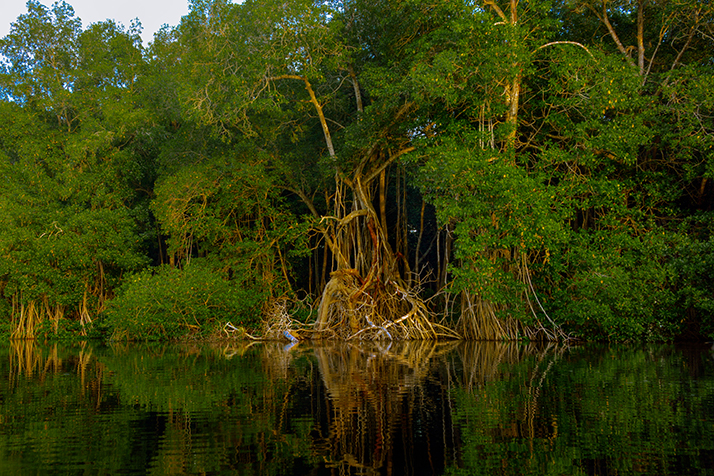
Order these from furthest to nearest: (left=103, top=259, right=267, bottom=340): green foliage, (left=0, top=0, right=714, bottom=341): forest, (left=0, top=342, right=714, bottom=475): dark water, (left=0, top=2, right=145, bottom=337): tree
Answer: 1. (left=0, top=2, right=145, bottom=337): tree
2. (left=103, top=259, right=267, bottom=340): green foliage
3. (left=0, top=0, right=714, bottom=341): forest
4. (left=0, top=342, right=714, bottom=475): dark water

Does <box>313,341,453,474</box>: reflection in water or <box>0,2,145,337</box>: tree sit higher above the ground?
<box>0,2,145,337</box>: tree

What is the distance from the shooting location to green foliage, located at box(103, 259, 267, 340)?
54.2 feet

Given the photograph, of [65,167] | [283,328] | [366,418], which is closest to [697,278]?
[283,328]

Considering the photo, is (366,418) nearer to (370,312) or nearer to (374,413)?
(374,413)

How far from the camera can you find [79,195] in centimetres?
2108

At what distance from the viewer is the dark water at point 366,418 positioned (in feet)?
11.9

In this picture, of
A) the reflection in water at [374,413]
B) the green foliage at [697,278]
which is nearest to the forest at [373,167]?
the green foliage at [697,278]

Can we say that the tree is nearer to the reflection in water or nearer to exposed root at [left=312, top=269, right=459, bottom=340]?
exposed root at [left=312, top=269, right=459, bottom=340]

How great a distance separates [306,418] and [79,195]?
1833 cm

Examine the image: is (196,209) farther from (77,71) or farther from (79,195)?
(77,71)

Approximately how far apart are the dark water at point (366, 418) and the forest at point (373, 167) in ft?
14.4

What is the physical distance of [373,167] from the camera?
17.4 meters

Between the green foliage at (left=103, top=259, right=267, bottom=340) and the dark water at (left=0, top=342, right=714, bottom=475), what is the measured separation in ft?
23.2

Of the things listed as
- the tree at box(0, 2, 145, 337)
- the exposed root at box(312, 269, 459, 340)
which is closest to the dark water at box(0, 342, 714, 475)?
the exposed root at box(312, 269, 459, 340)
